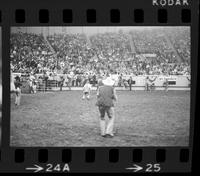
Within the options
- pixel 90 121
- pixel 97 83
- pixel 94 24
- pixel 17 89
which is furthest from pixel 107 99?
pixel 17 89

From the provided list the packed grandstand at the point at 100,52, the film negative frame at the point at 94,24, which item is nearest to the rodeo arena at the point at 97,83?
the packed grandstand at the point at 100,52

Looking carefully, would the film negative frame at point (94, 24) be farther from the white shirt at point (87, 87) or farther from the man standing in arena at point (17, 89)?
the white shirt at point (87, 87)

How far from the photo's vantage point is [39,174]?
9445 millimetres

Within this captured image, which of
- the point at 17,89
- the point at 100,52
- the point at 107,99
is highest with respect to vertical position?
the point at 100,52

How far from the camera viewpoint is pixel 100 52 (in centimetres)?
934

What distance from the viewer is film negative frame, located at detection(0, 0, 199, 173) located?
9.22 meters

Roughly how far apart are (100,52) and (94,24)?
483 millimetres

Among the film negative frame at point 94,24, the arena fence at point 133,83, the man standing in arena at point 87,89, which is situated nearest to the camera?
the film negative frame at point 94,24

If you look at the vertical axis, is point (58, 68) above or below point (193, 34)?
below

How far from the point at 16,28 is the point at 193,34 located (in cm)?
299

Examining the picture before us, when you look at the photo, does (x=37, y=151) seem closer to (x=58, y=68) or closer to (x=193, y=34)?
(x=58, y=68)

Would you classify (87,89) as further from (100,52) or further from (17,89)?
(17,89)

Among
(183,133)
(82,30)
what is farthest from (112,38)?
→ (183,133)

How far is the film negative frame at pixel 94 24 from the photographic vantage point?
9219mm
